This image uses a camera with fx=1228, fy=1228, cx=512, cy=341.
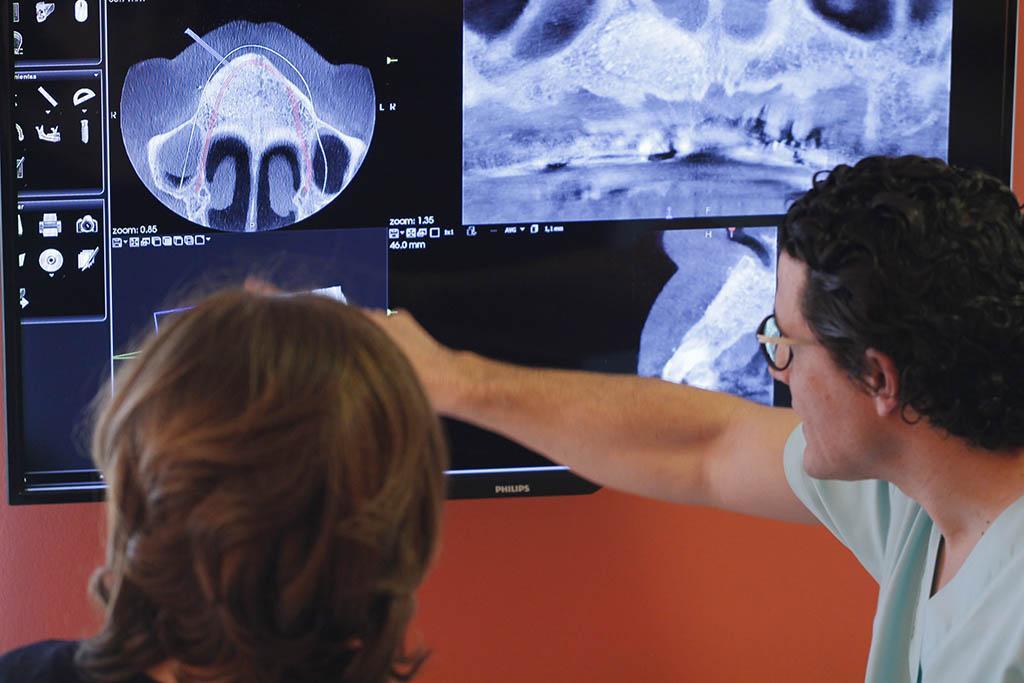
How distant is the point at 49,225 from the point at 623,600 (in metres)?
1.12

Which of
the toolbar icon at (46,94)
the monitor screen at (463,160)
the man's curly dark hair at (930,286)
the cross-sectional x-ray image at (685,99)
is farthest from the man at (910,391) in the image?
the toolbar icon at (46,94)

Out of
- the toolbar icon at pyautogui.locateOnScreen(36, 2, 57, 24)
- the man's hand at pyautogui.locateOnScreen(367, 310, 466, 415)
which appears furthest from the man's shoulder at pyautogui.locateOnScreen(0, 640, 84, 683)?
the toolbar icon at pyautogui.locateOnScreen(36, 2, 57, 24)

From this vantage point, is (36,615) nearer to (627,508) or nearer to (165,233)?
(165,233)

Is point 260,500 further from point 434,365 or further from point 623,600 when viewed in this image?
point 623,600

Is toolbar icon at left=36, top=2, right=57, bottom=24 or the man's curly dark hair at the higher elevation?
toolbar icon at left=36, top=2, right=57, bottom=24

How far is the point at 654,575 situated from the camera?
2141 mm

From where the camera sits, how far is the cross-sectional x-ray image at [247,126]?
5.84ft

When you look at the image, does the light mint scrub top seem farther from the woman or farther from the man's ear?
the woman

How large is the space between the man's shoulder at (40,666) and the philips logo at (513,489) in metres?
1.01

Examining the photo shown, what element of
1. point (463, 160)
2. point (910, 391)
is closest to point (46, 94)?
point (463, 160)

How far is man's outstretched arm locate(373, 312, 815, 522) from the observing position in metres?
1.70

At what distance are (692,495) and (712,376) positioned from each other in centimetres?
25

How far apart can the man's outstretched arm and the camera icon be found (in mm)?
455

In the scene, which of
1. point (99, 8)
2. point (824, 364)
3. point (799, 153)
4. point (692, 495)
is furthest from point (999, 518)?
point (99, 8)
